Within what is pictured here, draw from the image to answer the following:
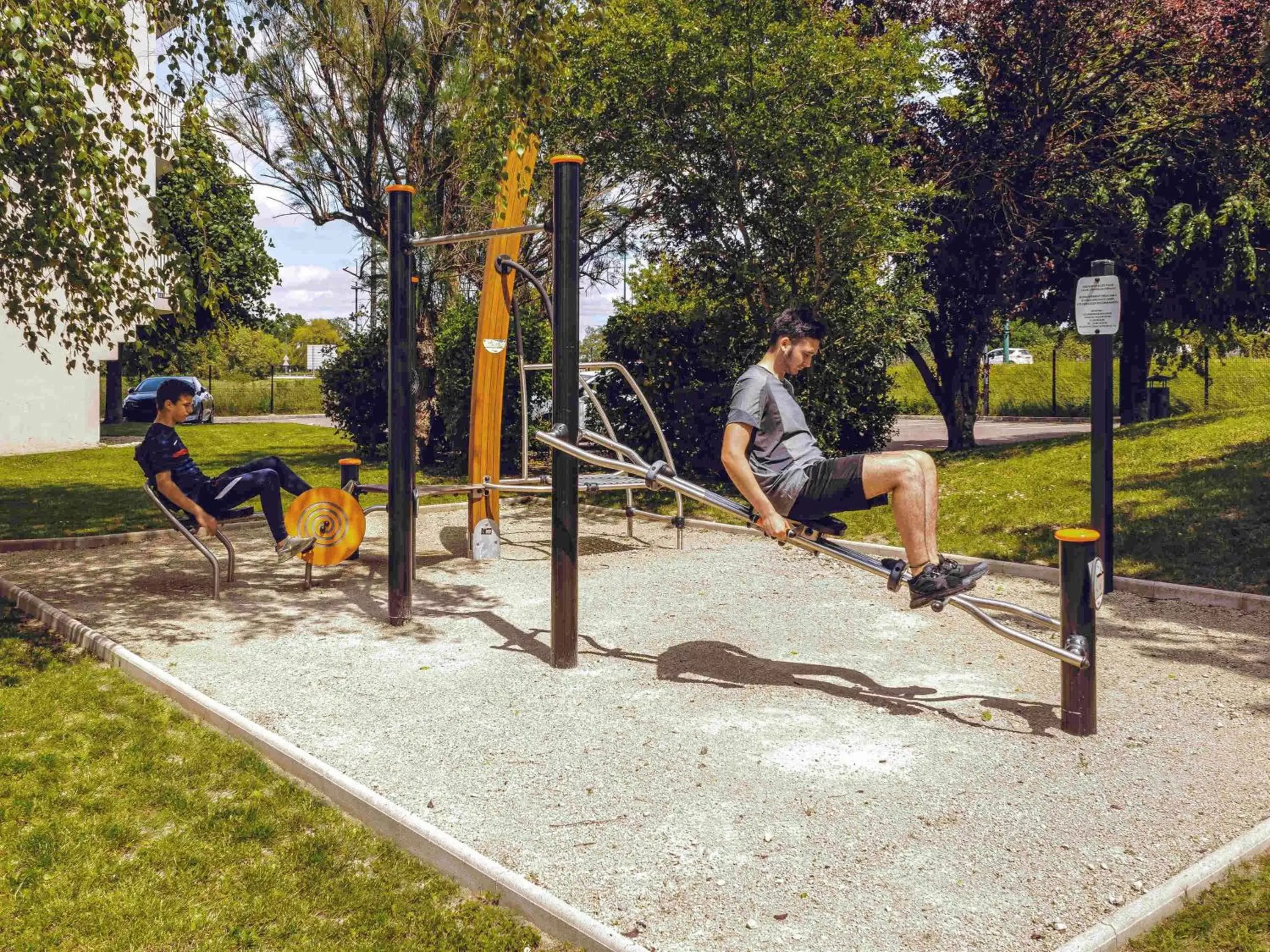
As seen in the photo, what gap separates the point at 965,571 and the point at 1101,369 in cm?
204

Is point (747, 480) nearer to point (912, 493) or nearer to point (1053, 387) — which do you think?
point (912, 493)

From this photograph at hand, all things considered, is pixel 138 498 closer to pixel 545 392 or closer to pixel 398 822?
pixel 545 392

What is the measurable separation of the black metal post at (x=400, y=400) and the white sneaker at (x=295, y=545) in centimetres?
116

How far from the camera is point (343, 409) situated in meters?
17.5

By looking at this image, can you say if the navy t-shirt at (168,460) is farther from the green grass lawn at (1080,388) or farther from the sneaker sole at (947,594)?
the green grass lawn at (1080,388)

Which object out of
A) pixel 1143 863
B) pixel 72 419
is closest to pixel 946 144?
pixel 1143 863

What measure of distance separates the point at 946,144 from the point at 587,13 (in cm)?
827

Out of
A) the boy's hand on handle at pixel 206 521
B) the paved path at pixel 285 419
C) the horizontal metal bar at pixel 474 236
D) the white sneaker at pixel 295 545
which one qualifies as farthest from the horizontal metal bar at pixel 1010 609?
the paved path at pixel 285 419

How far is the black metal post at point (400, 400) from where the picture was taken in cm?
661

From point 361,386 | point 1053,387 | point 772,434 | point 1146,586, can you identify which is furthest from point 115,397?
point 772,434

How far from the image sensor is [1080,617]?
4559 mm

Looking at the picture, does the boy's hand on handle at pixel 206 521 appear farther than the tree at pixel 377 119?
No

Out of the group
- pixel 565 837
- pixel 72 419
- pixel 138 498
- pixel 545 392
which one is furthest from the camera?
pixel 72 419

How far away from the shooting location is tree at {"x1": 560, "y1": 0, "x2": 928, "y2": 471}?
10922 millimetres
